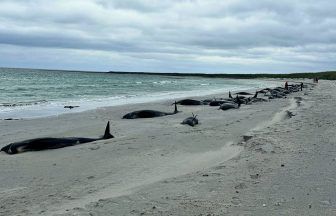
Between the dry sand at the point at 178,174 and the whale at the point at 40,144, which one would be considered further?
the whale at the point at 40,144

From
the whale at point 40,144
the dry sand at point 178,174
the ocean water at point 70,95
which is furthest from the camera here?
the ocean water at point 70,95

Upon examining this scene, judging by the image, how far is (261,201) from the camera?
6188 millimetres

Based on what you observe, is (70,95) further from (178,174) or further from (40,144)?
(178,174)

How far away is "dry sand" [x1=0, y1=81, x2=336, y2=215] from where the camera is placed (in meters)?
6.00

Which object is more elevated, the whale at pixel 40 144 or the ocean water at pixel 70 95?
the whale at pixel 40 144

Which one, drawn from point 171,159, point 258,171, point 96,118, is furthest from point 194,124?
point 258,171

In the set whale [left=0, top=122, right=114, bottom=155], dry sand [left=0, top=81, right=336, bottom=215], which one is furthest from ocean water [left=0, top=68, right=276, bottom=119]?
dry sand [left=0, top=81, right=336, bottom=215]

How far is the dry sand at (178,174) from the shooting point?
19.7 feet

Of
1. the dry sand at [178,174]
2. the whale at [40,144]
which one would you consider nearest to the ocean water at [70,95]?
the whale at [40,144]

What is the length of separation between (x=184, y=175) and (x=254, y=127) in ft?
24.8

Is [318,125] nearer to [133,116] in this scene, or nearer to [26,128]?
[133,116]

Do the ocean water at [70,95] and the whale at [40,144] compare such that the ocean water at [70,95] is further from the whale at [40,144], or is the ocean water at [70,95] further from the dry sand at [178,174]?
the dry sand at [178,174]

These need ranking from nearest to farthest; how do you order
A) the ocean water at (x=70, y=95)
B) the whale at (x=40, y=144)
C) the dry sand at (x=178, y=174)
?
the dry sand at (x=178, y=174) < the whale at (x=40, y=144) < the ocean water at (x=70, y=95)

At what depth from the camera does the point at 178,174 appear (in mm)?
8055
